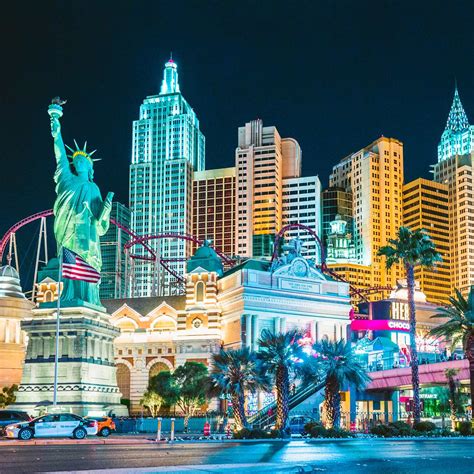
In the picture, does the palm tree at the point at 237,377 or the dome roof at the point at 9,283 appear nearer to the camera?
the palm tree at the point at 237,377

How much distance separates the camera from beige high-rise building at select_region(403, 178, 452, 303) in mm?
192750

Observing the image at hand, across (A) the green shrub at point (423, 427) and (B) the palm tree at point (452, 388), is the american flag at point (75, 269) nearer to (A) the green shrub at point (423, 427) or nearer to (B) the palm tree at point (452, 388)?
(A) the green shrub at point (423, 427)

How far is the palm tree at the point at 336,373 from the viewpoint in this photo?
157 ft

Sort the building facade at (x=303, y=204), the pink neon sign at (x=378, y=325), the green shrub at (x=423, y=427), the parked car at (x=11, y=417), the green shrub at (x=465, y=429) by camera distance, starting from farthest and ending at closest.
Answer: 1. the building facade at (x=303, y=204)
2. the pink neon sign at (x=378, y=325)
3. the parked car at (x=11, y=417)
4. the green shrub at (x=423, y=427)
5. the green shrub at (x=465, y=429)

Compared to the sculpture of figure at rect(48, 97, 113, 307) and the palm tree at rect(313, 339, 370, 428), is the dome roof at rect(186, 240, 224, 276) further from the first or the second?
the palm tree at rect(313, 339, 370, 428)

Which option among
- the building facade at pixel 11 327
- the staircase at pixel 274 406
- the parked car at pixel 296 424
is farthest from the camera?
the building facade at pixel 11 327

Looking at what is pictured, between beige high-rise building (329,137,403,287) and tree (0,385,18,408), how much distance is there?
131673mm

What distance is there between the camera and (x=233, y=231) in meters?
198

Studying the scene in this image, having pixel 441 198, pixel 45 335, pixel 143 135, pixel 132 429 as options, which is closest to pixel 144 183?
pixel 143 135

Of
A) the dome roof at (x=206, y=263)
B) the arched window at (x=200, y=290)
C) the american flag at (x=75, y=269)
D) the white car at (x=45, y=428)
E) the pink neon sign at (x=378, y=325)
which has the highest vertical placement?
the dome roof at (x=206, y=263)

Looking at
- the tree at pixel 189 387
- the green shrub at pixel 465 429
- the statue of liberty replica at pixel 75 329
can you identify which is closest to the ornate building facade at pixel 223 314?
the statue of liberty replica at pixel 75 329

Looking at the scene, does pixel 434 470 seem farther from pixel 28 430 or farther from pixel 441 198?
pixel 441 198

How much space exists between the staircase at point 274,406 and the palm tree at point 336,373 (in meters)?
7.92

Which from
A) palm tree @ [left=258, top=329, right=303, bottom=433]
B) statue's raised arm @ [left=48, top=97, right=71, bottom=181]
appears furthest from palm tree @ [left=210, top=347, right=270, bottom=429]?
statue's raised arm @ [left=48, top=97, right=71, bottom=181]
